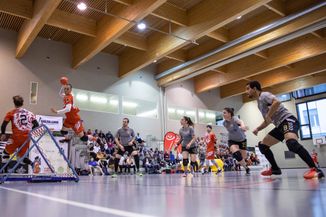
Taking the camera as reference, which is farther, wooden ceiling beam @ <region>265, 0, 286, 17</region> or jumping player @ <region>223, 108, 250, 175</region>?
wooden ceiling beam @ <region>265, 0, 286, 17</region>

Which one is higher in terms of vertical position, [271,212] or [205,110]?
[205,110]

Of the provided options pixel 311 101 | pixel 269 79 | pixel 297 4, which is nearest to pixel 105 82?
pixel 297 4

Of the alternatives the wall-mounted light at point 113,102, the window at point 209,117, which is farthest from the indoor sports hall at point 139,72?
the window at point 209,117

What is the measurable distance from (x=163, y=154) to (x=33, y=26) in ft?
28.8

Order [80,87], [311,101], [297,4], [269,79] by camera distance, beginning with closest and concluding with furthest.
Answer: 1. [297,4]
2. [80,87]
3. [269,79]
4. [311,101]

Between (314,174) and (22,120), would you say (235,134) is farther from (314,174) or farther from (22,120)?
(22,120)

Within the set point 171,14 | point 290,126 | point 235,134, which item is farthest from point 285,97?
point 290,126

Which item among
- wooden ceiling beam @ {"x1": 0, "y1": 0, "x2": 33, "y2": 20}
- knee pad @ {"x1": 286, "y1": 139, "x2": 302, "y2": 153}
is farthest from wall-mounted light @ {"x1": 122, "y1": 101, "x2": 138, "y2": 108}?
knee pad @ {"x1": 286, "y1": 139, "x2": 302, "y2": 153}

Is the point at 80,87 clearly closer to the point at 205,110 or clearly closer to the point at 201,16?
the point at 201,16

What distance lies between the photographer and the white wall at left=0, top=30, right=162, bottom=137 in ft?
40.3

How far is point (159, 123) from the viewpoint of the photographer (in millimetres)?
16828

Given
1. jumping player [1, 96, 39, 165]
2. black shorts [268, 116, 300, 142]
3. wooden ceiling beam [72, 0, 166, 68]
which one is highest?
wooden ceiling beam [72, 0, 166, 68]

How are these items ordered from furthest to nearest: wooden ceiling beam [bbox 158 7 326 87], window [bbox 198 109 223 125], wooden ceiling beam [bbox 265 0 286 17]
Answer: window [bbox 198 109 223 125] → wooden ceiling beam [bbox 265 0 286 17] → wooden ceiling beam [bbox 158 7 326 87]

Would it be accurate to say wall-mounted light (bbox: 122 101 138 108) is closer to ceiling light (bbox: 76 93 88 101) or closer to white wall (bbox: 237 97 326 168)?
ceiling light (bbox: 76 93 88 101)
